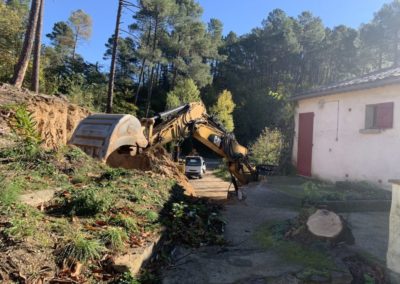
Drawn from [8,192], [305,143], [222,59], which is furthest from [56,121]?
[222,59]

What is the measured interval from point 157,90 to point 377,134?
120 ft

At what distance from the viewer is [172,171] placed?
12.9 meters

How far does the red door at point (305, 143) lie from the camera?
14438 mm

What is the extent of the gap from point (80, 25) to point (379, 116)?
4650 centimetres

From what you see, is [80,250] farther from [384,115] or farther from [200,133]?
[384,115]

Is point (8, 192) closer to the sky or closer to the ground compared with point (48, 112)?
closer to the ground

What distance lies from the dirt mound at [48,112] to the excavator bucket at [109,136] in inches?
149

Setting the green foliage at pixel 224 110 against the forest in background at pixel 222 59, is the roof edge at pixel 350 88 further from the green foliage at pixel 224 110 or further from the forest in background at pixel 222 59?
the green foliage at pixel 224 110

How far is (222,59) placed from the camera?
149 ft

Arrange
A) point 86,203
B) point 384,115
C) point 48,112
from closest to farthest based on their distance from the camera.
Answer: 1. point 86,203
2. point 384,115
3. point 48,112

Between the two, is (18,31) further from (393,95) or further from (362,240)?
(362,240)

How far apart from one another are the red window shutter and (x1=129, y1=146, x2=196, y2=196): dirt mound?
599 centimetres

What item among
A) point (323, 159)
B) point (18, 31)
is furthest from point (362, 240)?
point (18, 31)

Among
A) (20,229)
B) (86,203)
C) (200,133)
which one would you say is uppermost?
(200,133)
